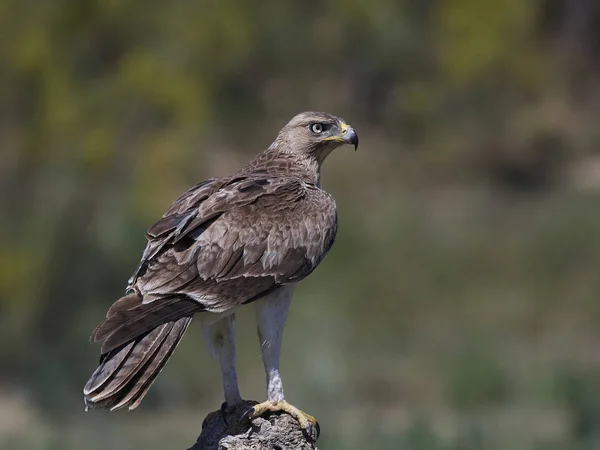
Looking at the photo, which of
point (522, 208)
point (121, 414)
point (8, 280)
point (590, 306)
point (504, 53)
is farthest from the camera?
point (504, 53)

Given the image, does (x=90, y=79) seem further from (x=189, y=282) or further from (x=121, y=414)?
(x=189, y=282)

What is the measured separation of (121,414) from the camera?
Answer: 17422 mm

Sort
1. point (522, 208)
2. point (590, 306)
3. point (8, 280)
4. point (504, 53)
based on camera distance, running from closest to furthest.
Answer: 1. point (8, 280)
2. point (590, 306)
3. point (522, 208)
4. point (504, 53)

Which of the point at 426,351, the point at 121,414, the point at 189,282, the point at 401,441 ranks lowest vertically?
the point at 189,282

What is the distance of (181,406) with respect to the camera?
17.8m

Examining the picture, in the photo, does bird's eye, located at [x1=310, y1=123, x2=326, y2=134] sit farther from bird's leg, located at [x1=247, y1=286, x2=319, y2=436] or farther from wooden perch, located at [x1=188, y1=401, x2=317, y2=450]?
wooden perch, located at [x1=188, y1=401, x2=317, y2=450]

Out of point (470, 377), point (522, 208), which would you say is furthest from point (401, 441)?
point (522, 208)

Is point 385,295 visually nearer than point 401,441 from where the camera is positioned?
No

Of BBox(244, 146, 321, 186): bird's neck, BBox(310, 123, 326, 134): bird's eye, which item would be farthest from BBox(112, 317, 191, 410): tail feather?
BBox(310, 123, 326, 134): bird's eye

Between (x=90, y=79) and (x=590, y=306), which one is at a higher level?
(x=90, y=79)

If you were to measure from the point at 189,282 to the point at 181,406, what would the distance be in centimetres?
1144

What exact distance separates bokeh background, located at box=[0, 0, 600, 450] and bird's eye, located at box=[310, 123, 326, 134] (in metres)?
5.74

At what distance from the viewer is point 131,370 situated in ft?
20.3

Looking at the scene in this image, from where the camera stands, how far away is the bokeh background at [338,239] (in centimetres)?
1750
